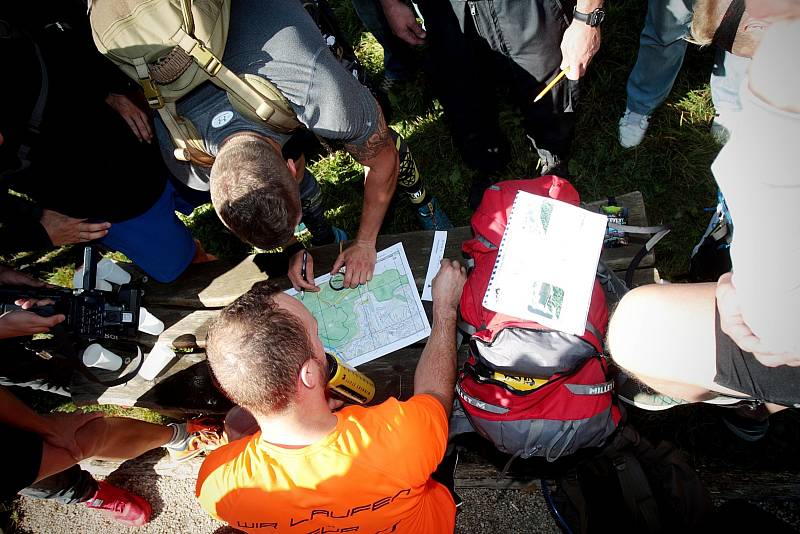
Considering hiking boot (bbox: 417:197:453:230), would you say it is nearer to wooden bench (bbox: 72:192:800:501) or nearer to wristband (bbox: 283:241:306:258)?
wooden bench (bbox: 72:192:800:501)

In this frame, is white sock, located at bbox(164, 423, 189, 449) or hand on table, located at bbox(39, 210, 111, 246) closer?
hand on table, located at bbox(39, 210, 111, 246)

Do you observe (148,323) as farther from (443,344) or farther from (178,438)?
(443,344)

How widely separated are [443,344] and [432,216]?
131 centimetres

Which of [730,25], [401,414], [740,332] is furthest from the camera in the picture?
[401,414]

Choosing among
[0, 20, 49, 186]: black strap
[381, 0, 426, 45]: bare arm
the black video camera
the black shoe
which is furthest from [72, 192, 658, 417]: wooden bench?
[381, 0, 426, 45]: bare arm

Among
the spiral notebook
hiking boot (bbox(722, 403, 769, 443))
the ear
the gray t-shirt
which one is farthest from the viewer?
hiking boot (bbox(722, 403, 769, 443))

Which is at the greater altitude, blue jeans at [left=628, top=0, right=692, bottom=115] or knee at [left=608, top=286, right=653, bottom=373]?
blue jeans at [left=628, top=0, right=692, bottom=115]

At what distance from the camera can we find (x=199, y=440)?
9.53ft

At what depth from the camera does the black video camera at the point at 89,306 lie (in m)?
2.42

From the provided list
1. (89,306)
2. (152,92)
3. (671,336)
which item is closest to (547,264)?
(671,336)

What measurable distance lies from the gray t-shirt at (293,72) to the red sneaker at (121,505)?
2.28 metres

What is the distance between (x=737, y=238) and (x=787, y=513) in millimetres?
2199

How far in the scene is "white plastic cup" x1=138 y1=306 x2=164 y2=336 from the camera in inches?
105

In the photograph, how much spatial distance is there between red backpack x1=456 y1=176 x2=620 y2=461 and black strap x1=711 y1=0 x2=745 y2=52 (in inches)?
40.1
